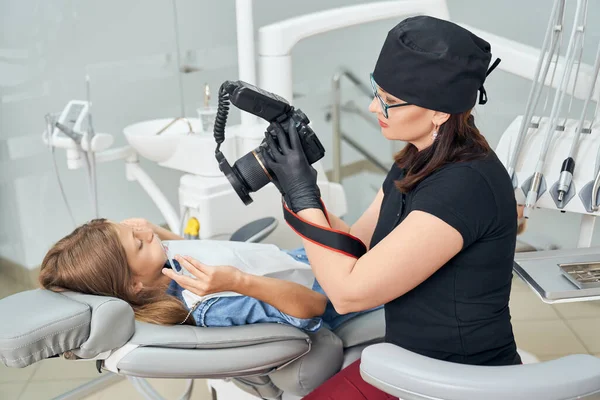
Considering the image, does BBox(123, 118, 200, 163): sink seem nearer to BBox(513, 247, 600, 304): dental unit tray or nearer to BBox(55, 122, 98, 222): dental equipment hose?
BBox(55, 122, 98, 222): dental equipment hose

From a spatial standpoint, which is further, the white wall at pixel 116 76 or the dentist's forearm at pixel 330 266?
the white wall at pixel 116 76

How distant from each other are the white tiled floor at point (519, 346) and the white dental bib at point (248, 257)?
2.72 feet

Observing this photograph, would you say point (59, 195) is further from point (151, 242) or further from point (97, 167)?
point (151, 242)

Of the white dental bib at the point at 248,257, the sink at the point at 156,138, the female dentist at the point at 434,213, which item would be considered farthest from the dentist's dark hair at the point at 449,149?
the sink at the point at 156,138

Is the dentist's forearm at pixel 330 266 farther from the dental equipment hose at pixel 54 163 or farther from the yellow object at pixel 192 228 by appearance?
the dental equipment hose at pixel 54 163

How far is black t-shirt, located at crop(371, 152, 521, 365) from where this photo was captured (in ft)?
3.75

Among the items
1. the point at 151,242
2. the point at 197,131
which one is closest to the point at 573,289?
the point at 151,242

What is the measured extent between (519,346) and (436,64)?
5.74 feet

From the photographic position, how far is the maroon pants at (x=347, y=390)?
55.1 inches

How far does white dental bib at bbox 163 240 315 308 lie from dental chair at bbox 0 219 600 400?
20cm

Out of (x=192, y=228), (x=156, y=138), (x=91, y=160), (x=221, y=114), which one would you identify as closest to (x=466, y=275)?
(x=221, y=114)

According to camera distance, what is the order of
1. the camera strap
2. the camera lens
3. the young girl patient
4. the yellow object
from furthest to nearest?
the yellow object → the young girl patient → the camera lens → the camera strap

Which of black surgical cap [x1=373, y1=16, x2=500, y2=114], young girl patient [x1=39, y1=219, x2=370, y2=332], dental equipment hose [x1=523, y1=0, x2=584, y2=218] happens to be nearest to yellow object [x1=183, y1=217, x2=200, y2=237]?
young girl patient [x1=39, y1=219, x2=370, y2=332]

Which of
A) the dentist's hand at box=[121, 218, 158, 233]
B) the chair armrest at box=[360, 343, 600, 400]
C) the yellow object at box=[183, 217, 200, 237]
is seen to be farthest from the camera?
the yellow object at box=[183, 217, 200, 237]
